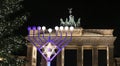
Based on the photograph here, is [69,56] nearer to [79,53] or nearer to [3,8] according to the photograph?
[79,53]

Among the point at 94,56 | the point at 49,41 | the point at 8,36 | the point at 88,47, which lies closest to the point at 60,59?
the point at 88,47

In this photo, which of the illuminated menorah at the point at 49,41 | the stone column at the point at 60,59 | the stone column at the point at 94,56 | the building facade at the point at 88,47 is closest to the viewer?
the illuminated menorah at the point at 49,41

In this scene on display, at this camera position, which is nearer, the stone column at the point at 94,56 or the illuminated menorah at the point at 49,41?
the illuminated menorah at the point at 49,41

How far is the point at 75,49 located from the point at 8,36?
85.2 ft

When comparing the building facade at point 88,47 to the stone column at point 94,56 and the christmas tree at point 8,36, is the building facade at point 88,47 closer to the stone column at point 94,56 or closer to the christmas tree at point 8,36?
the stone column at point 94,56

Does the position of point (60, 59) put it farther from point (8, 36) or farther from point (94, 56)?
point (8, 36)

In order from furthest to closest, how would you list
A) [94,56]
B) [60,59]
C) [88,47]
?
[88,47], [60,59], [94,56]

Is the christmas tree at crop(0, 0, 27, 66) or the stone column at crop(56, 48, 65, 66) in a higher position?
the christmas tree at crop(0, 0, 27, 66)

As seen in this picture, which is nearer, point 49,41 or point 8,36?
point 8,36

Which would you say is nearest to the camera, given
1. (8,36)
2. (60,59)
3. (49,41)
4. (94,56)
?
(8,36)

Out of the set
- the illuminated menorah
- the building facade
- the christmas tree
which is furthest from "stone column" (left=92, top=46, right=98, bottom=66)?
the christmas tree

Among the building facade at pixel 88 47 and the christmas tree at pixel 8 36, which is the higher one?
the christmas tree at pixel 8 36

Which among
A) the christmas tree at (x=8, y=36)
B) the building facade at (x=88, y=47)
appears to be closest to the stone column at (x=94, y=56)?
the building facade at (x=88, y=47)

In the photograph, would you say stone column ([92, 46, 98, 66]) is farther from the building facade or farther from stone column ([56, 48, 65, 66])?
stone column ([56, 48, 65, 66])
